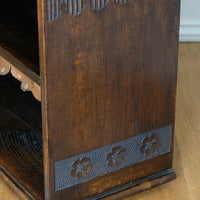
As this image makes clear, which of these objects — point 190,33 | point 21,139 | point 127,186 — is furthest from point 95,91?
point 190,33

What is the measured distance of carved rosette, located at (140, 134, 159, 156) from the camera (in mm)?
1126

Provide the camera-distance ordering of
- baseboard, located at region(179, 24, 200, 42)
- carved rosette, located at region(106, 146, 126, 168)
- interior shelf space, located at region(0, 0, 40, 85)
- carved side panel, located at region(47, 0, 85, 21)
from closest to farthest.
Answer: carved side panel, located at region(47, 0, 85, 21), interior shelf space, located at region(0, 0, 40, 85), carved rosette, located at region(106, 146, 126, 168), baseboard, located at region(179, 24, 200, 42)

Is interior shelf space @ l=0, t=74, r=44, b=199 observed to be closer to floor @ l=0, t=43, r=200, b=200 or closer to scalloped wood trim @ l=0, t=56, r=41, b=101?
floor @ l=0, t=43, r=200, b=200

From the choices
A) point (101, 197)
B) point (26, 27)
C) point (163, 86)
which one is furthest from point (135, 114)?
point (26, 27)

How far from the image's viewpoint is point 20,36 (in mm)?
1086

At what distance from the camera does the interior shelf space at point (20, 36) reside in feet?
3.17

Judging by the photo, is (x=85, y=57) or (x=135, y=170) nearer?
(x=85, y=57)

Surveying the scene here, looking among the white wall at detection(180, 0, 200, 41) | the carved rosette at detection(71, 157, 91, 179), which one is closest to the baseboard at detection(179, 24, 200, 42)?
the white wall at detection(180, 0, 200, 41)

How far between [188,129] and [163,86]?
0.41m

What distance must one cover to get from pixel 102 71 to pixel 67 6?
16cm

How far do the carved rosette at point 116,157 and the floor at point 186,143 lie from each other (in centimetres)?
11

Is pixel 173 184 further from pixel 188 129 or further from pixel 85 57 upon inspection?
pixel 85 57

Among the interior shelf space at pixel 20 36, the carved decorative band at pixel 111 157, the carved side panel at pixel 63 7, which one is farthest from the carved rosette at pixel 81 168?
the carved side panel at pixel 63 7

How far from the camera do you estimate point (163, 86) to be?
43.1 inches
